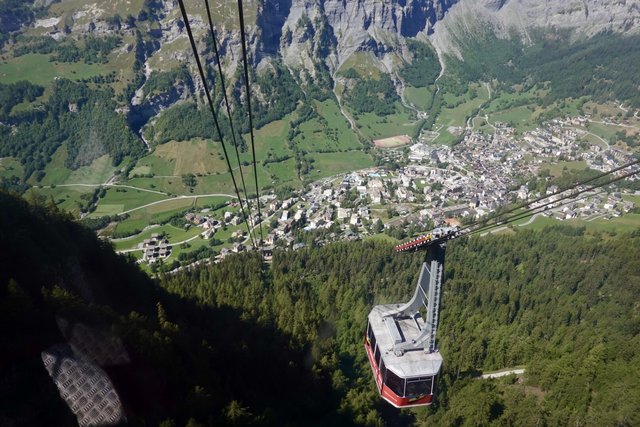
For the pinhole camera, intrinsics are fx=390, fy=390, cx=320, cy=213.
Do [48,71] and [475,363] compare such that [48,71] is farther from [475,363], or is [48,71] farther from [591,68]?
[591,68]

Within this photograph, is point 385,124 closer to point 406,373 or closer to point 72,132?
point 72,132

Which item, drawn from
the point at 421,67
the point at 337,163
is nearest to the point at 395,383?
the point at 337,163

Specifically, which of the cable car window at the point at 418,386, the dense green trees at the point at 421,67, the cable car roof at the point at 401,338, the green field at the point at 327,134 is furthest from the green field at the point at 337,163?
the cable car window at the point at 418,386

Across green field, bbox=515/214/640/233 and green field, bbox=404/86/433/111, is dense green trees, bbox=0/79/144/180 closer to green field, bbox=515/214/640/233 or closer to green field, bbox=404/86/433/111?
green field, bbox=515/214/640/233

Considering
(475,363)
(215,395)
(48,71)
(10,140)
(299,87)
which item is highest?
(48,71)

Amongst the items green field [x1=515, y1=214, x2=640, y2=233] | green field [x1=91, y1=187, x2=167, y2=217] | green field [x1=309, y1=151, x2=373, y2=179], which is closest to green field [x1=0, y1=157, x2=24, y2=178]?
green field [x1=91, y1=187, x2=167, y2=217]

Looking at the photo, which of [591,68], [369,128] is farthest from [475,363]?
[591,68]
